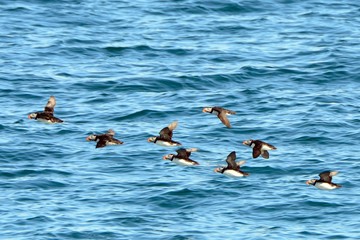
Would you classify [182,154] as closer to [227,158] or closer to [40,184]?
[227,158]

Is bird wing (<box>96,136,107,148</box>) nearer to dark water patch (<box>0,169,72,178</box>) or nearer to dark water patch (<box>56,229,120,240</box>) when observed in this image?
dark water patch (<box>56,229,120,240</box>)

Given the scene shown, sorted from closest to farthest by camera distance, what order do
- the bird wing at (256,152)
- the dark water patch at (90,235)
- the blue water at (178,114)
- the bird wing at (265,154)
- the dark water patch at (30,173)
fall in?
the bird wing at (265,154) → the bird wing at (256,152) → the dark water patch at (90,235) → the blue water at (178,114) → the dark water patch at (30,173)

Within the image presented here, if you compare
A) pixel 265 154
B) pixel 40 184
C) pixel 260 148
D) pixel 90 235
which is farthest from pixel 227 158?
pixel 40 184

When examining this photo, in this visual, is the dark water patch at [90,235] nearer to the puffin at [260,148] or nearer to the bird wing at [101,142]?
the bird wing at [101,142]

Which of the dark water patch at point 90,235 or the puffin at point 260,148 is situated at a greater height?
the puffin at point 260,148

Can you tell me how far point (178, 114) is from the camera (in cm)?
4294

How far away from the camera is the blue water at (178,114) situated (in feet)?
114

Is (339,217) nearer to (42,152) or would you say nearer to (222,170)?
(222,170)

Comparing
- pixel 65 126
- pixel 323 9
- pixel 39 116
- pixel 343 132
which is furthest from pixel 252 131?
pixel 323 9

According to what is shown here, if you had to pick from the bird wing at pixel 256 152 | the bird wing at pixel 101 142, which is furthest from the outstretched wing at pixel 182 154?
the bird wing at pixel 101 142

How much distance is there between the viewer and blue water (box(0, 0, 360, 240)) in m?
34.7

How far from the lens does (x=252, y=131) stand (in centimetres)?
4100

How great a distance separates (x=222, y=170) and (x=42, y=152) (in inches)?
339

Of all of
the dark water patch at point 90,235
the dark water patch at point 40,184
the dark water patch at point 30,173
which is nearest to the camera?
the dark water patch at point 90,235
